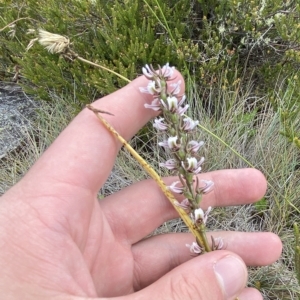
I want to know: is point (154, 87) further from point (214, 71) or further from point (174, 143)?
point (214, 71)

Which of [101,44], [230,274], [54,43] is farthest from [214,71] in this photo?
[230,274]

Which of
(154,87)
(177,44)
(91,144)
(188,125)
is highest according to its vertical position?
(154,87)

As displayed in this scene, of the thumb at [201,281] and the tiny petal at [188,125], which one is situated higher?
the tiny petal at [188,125]

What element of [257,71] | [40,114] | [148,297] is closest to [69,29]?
[40,114]

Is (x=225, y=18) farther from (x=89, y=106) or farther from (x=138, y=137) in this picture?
(x=89, y=106)

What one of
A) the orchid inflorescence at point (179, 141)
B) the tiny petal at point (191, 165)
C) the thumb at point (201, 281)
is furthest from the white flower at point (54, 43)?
the thumb at point (201, 281)

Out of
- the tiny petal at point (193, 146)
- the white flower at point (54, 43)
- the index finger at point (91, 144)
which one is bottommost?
the index finger at point (91, 144)

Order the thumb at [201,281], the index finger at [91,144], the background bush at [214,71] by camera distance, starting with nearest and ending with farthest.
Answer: the thumb at [201,281] < the index finger at [91,144] < the background bush at [214,71]

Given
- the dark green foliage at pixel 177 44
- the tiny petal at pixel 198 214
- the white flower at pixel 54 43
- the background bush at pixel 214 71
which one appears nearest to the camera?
the tiny petal at pixel 198 214

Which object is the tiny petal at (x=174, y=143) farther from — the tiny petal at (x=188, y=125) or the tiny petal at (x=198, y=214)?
the tiny petal at (x=198, y=214)
